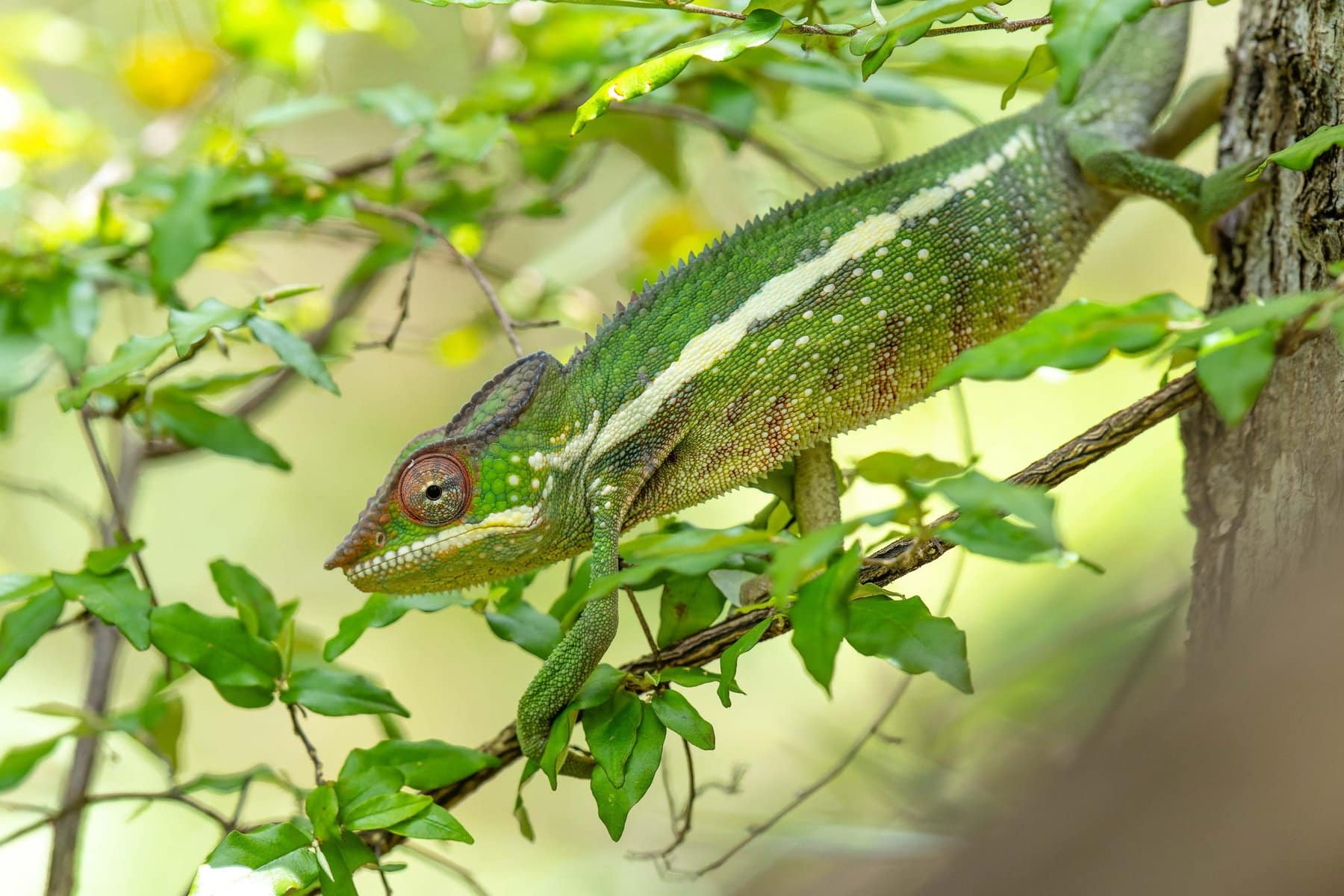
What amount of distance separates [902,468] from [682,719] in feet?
1.26

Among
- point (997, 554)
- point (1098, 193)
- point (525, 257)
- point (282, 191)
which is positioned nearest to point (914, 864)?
point (997, 554)

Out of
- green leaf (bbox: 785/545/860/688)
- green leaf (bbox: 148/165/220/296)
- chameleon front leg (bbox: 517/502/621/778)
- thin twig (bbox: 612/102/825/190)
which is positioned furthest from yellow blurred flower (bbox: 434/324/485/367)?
green leaf (bbox: 785/545/860/688)

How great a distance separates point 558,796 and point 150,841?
165cm

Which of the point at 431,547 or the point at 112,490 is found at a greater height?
the point at 112,490

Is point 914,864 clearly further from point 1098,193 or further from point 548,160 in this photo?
point 548,160

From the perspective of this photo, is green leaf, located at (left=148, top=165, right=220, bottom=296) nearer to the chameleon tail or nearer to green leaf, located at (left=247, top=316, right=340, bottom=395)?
green leaf, located at (left=247, top=316, right=340, bottom=395)

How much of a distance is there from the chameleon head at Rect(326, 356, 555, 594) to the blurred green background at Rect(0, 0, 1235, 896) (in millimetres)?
653

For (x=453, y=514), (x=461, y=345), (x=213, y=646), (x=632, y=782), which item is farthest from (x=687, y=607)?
(x=461, y=345)

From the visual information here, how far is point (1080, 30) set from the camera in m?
0.99

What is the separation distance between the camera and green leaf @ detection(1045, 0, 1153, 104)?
0.97m

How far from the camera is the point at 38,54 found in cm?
281

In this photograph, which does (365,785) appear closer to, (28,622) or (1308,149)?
(28,622)

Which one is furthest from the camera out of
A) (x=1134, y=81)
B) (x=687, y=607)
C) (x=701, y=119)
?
(x=701, y=119)

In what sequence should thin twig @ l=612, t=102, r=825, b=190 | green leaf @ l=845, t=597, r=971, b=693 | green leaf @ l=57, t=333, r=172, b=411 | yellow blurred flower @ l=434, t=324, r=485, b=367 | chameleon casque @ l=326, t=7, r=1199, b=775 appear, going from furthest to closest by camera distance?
yellow blurred flower @ l=434, t=324, r=485, b=367 < thin twig @ l=612, t=102, r=825, b=190 < chameleon casque @ l=326, t=7, r=1199, b=775 < green leaf @ l=57, t=333, r=172, b=411 < green leaf @ l=845, t=597, r=971, b=693
